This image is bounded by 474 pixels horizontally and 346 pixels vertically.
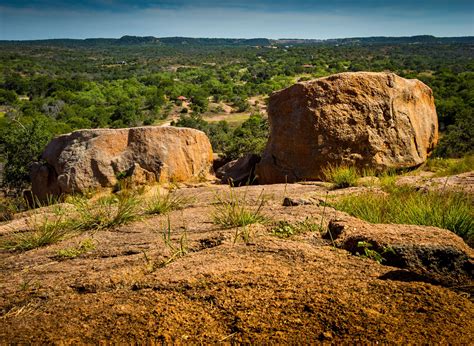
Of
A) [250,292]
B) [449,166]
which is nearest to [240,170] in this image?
[449,166]

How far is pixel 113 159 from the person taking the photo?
31.0 ft

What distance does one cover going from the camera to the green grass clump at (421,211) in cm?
321

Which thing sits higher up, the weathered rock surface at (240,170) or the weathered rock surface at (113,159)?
the weathered rock surface at (113,159)

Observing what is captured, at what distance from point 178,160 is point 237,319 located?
26.7 ft

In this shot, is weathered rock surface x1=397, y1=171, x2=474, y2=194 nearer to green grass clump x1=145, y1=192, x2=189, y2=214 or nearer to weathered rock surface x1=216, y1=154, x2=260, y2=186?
green grass clump x1=145, y1=192, x2=189, y2=214

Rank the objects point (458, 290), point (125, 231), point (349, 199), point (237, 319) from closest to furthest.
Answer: point (237, 319)
point (458, 290)
point (125, 231)
point (349, 199)

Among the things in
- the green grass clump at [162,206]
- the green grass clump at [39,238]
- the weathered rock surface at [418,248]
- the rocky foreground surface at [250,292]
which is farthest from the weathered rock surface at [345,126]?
the green grass clump at [39,238]

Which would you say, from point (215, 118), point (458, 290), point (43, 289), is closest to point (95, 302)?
point (43, 289)

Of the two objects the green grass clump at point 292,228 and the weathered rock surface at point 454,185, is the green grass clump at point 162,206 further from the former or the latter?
the weathered rock surface at point 454,185

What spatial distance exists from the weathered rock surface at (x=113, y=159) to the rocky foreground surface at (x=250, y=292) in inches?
242

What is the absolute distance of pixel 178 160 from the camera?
32.9 feet

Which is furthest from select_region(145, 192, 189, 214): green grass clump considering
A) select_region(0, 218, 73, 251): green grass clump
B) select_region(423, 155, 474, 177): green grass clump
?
select_region(423, 155, 474, 177): green grass clump

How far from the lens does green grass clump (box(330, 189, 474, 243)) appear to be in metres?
3.21

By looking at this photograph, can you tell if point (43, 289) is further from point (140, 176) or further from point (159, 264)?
point (140, 176)
